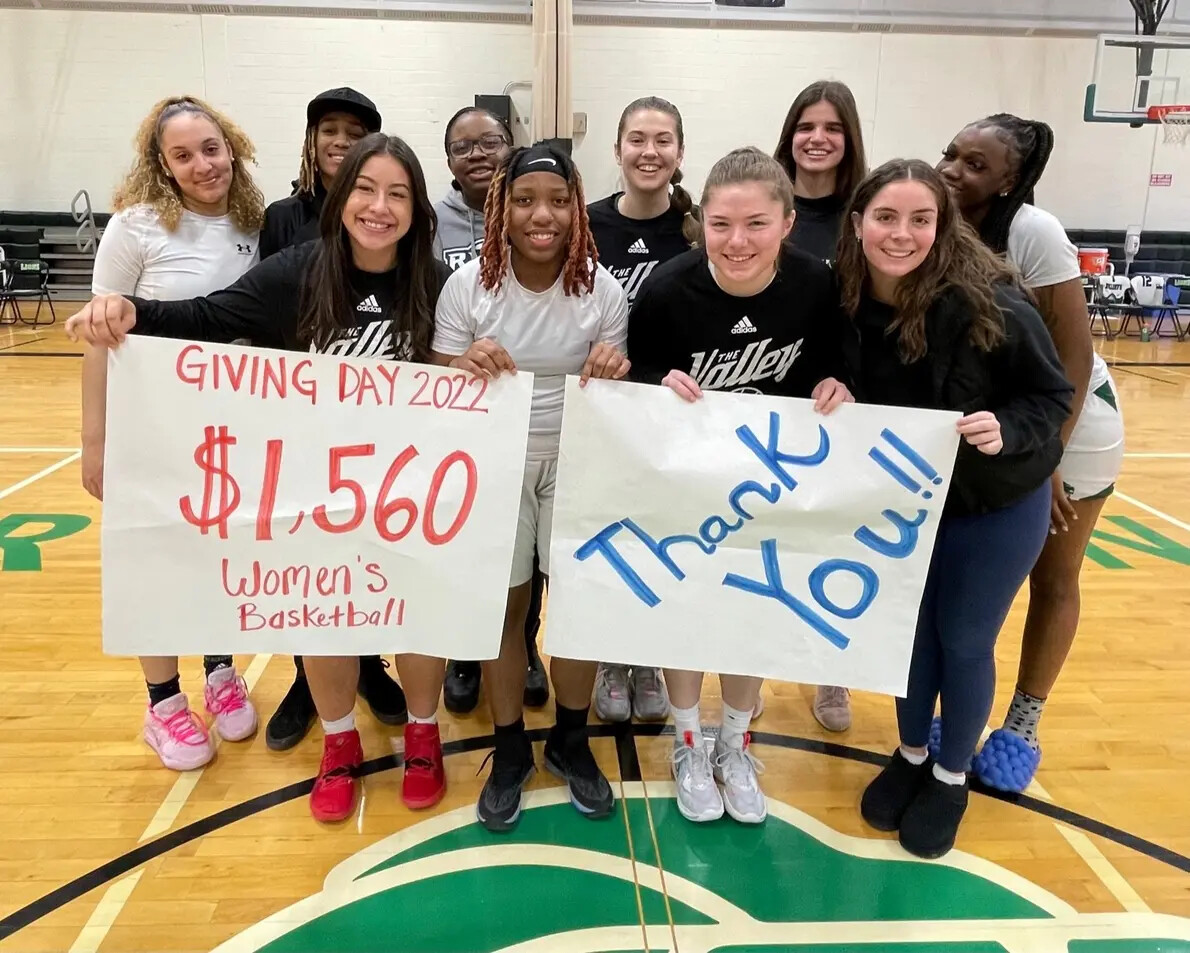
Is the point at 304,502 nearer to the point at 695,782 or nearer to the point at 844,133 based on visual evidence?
the point at 695,782

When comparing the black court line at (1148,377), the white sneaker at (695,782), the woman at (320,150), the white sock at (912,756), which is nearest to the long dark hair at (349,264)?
the woman at (320,150)

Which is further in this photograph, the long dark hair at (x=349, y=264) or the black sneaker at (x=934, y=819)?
the black sneaker at (x=934, y=819)

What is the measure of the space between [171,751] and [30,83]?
33.8 feet

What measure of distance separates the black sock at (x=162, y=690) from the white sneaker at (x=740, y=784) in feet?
4.38

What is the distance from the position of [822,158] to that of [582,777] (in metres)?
1.58

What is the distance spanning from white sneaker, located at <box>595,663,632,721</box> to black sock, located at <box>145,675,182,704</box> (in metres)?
1.06

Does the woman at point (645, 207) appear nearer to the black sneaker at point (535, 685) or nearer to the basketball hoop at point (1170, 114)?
the black sneaker at point (535, 685)

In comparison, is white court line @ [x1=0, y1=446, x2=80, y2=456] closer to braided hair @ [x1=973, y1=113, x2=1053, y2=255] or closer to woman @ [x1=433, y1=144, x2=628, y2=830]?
woman @ [x1=433, y1=144, x2=628, y2=830]

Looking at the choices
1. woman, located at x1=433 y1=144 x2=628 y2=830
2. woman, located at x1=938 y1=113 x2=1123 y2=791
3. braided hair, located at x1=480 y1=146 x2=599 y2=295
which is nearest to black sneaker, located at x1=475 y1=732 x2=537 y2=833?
woman, located at x1=433 y1=144 x2=628 y2=830

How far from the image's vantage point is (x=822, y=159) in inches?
77.5

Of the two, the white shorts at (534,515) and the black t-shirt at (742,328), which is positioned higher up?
the black t-shirt at (742,328)

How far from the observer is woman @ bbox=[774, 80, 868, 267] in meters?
1.95

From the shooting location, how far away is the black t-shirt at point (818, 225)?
195 cm

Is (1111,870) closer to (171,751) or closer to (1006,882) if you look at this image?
(1006,882)
